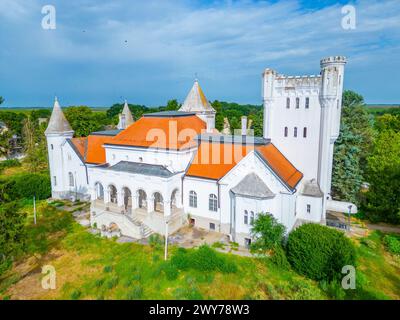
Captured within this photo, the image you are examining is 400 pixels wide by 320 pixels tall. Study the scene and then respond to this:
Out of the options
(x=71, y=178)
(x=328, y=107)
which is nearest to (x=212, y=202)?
(x=328, y=107)

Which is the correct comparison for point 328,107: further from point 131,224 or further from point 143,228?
point 131,224

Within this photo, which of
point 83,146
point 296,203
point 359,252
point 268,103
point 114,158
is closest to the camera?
point 359,252

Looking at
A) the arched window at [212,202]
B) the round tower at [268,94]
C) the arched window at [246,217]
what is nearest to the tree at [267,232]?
the arched window at [246,217]

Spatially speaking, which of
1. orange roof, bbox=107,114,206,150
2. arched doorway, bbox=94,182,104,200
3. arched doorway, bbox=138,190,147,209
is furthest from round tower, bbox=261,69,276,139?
arched doorway, bbox=94,182,104,200

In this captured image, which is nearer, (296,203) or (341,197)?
(296,203)

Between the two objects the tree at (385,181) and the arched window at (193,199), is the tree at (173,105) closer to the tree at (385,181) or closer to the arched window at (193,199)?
the arched window at (193,199)

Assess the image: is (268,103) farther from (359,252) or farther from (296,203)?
(359,252)
